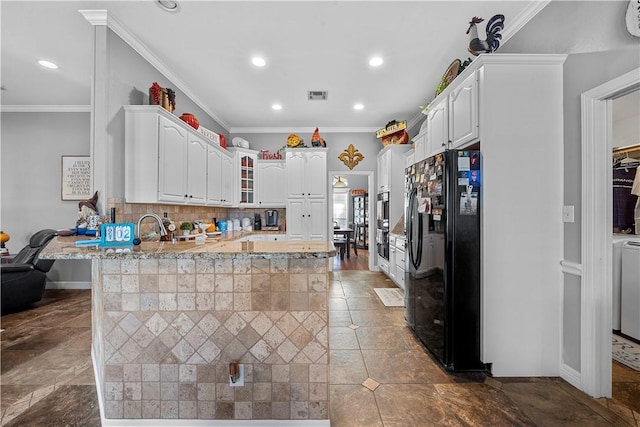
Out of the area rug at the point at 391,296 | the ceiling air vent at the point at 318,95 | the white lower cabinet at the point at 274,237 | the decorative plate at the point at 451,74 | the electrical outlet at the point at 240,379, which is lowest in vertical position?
the area rug at the point at 391,296

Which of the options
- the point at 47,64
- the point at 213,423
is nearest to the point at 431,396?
the point at 213,423

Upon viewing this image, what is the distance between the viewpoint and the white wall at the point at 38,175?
13.5 feet

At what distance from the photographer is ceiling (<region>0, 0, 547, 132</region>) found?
2.16 meters

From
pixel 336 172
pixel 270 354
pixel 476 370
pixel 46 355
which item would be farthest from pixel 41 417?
pixel 336 172

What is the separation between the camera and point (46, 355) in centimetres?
225

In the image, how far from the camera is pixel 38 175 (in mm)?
4137

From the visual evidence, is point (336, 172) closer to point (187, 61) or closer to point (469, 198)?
point (187, 61)

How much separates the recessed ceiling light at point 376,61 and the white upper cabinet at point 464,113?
923mm

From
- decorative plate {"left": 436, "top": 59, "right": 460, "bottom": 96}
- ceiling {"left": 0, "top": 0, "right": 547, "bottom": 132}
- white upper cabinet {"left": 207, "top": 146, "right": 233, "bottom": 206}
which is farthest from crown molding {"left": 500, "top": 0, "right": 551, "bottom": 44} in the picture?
white upper cabinet {"left": 207, "top": 146, "right": 233, "bottom": 206}

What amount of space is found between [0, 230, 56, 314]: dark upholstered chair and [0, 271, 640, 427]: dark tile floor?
699 mm

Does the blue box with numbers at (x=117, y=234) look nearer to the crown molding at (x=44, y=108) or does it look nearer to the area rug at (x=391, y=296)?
the area rug at (x=391, y=296)

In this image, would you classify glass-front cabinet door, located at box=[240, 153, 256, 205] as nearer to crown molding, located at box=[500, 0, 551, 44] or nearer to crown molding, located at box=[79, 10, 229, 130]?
crown molding, located at box=[79, 10, 229, 130]

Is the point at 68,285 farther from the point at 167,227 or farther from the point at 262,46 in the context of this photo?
the point at 262,46

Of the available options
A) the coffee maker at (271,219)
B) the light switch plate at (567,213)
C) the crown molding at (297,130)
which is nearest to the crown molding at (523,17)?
the light switch plate at (567,213)
